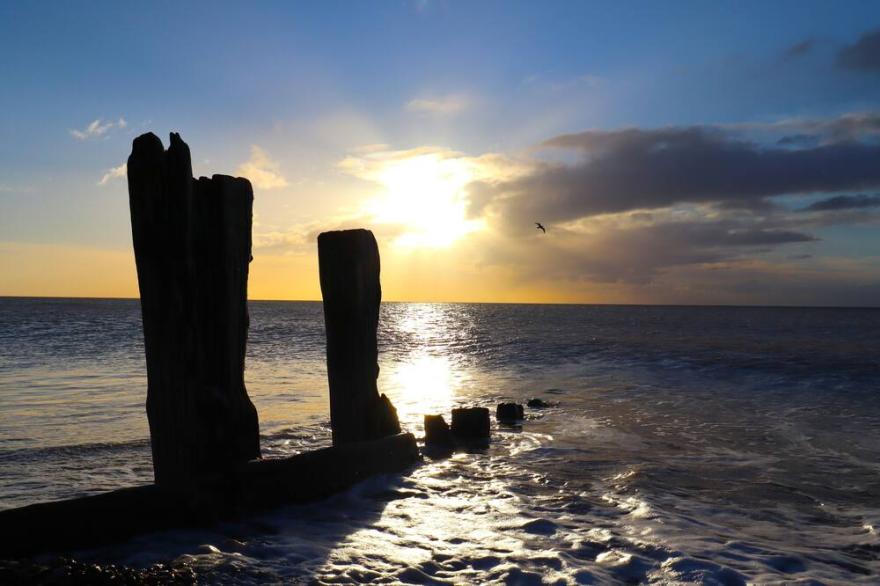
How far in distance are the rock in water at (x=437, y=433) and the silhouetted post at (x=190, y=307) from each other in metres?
3.48

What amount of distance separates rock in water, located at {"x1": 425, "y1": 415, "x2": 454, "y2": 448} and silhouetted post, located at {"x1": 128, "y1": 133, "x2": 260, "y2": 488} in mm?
3480

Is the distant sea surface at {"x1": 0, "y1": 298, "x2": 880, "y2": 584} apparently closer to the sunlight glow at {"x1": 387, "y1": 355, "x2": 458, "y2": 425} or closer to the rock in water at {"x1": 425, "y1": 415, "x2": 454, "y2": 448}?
the sunlight glow at {"x1": 387, "y1": 355, "x2": 458, "y2": 425}

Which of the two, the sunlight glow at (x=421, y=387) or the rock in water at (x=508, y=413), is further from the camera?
the sunlight glow at (x=421, y=387)

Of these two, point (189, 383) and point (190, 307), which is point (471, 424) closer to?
point (189, 383)

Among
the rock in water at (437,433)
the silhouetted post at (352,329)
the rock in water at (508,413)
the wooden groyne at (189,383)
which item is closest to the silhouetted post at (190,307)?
the wooden groyne at (189,383)

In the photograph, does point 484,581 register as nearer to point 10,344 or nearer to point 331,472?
point 331,472

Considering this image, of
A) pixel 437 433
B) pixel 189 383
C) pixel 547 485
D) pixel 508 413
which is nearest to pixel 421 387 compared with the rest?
pixel 508 413

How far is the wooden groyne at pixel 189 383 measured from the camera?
4441mm

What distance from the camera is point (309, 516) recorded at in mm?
5289

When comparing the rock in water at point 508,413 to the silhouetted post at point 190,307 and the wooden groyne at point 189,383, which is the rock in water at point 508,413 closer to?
the wooden groyne at point 189,383

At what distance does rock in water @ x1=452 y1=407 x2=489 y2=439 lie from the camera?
9016mm

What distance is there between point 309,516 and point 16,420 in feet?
23.6

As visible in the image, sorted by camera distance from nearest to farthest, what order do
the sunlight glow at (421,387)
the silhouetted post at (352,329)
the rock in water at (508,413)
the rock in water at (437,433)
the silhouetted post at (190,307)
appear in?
the silhouetted post at (190,307)
the silhouetted post at (352,329)
the rock in water at (437,433)
the rock in water at (508,413)
the sunlight glow at (421,387)

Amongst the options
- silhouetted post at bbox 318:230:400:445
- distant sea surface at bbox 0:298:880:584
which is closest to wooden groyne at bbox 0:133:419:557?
distant sea surface at bbox 0:298:880:584
